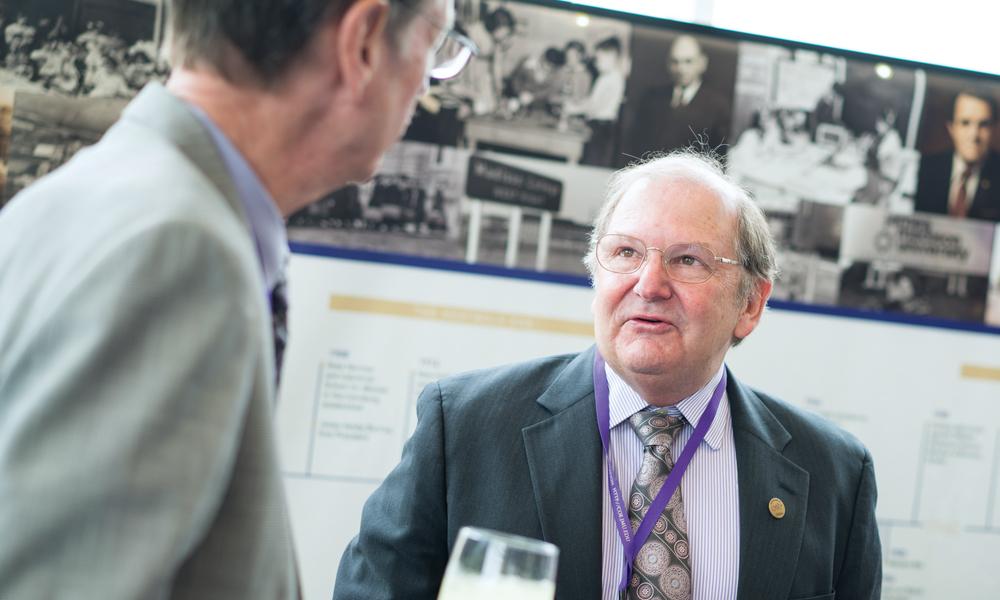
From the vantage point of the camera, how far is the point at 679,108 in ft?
10.3

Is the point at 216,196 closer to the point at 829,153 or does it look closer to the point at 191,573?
the point at 191,573

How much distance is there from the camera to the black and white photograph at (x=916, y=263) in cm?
333

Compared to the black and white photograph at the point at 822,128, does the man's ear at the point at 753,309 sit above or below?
below

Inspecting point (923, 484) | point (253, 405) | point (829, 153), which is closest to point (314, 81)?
point (253, 405)

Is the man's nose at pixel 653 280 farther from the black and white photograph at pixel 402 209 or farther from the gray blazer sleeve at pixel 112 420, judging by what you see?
the gray blazer sleeve at pixel 112 420

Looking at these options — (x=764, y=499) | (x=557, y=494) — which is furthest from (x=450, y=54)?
(x=764, y=499)

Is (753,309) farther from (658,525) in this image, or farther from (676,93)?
(676,93)

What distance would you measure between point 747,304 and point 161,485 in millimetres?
1849

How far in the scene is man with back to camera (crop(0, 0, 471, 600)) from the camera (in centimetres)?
75

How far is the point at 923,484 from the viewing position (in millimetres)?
3441

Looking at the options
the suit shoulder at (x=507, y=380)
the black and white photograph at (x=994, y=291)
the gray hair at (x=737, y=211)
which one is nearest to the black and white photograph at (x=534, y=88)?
the gray hair at (x=737, y=211)

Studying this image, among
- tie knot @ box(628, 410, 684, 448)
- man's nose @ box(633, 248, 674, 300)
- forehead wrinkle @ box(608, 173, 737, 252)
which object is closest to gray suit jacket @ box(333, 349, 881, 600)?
tie knot @ box(628, 410, 684, 448)

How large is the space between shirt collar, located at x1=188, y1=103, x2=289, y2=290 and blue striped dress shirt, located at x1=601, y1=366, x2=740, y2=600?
1.16 m

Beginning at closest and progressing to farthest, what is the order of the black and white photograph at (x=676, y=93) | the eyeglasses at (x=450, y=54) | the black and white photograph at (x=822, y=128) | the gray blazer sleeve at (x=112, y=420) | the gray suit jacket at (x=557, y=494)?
the gray blazer sleeve at (x=112, y=420), the eyeglasses at (x=450, y=54), the gray suit jacket at (x=557, y=494), the black and white photograph at (x=676, y=93), the black and white photograph at (x=822, y=128)
